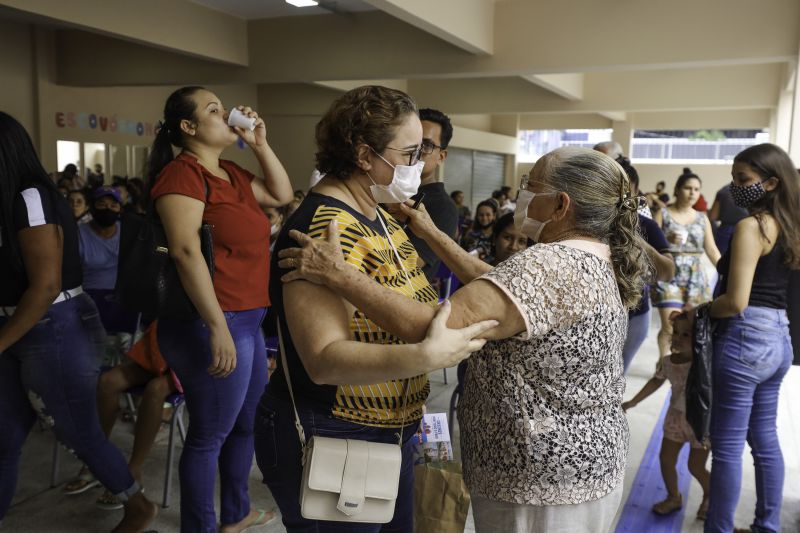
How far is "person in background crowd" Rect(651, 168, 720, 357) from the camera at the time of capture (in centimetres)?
486

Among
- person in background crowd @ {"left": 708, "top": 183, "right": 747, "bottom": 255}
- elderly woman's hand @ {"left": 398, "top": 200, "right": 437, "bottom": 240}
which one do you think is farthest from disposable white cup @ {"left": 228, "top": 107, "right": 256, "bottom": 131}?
person in background crowd @ {"left": 708, "top": 183, "right": 747, "bottom": 255}

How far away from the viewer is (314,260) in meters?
1.24

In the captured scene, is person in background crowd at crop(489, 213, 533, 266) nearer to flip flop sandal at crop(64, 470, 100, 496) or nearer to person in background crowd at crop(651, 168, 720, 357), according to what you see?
flip flop sandal at crop(64, 470, 100, 496)

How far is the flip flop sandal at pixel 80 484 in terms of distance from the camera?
2.93 m

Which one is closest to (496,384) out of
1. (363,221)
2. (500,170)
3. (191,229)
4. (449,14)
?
(363,221)

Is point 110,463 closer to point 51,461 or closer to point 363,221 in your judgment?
point 51,461

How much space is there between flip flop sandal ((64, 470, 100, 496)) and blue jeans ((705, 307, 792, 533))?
2608 mm

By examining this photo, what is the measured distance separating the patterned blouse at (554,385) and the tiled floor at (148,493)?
1.54m

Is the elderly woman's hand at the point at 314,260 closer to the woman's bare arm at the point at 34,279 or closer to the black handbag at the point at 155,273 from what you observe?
the black handbag at the point at 155,273

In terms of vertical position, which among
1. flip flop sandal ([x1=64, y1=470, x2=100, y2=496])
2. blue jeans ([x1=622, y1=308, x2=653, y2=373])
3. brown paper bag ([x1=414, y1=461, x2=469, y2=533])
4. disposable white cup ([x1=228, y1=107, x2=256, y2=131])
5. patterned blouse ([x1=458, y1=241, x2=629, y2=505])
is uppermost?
disposable white cup ([x1=228, y1=107, x2=256, y2=131])

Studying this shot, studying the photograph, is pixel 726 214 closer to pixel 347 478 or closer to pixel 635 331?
pixel 635 331

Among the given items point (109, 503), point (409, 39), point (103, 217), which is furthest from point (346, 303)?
point (409, 39)

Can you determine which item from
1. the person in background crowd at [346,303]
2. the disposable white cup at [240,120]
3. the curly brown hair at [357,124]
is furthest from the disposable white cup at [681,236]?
the curly brown hair at [357,124]

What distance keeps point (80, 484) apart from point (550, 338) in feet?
8.30
